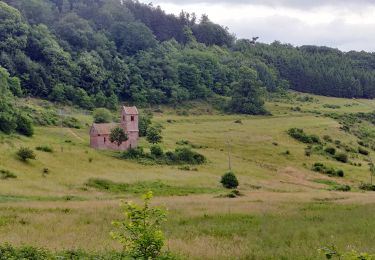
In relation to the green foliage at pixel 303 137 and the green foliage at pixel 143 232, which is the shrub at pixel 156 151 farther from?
the green foliage at pixel 143 232

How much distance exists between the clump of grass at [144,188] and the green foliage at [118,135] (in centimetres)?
2362

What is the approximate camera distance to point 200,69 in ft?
577

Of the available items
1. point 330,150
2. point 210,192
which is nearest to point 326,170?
point 330,150

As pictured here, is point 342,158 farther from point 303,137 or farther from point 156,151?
point 156,151

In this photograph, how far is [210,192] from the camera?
5206cm

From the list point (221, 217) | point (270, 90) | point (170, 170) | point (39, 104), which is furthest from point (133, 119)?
point (270, 90)

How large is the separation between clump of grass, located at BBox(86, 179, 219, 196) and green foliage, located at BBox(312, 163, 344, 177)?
3212 centimetres

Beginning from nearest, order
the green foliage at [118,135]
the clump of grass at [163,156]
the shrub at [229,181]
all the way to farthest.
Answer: the shrub at [229,181] < the clump of grass at [163,156] < the green foliage at [118,135]

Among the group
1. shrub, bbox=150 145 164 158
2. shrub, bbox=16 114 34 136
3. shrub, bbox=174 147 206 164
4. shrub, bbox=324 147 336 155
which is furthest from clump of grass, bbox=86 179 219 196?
shrub, bbox=324 147 336 155

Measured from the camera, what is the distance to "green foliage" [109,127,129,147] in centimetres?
7700

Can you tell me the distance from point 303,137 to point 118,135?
48288mm

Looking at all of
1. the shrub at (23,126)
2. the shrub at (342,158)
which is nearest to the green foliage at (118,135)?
the shrub at (23,126)

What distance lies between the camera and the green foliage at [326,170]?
3103 inches

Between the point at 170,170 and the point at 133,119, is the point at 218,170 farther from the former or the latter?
the point at 133,119
